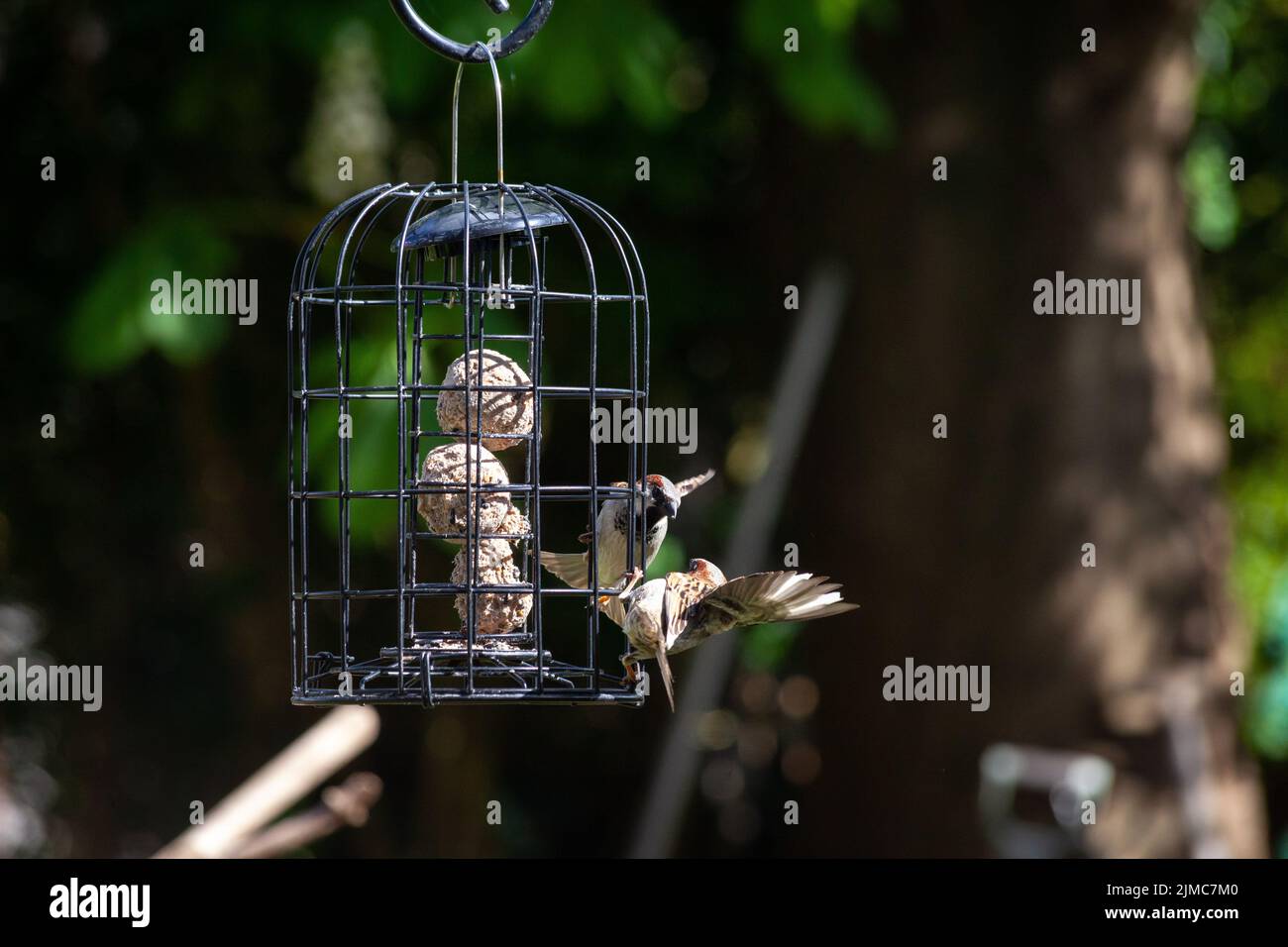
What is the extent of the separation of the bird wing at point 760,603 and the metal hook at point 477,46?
1674 mm

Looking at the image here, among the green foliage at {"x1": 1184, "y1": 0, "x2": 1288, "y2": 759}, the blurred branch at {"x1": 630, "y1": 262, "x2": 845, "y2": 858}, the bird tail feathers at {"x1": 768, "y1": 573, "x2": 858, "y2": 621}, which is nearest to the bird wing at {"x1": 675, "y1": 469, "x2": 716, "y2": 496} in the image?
the bird tail feathers at {"x1": 768, "y1": 573, "x2": 858, "y2": 621}

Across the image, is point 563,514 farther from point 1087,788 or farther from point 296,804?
point 1087,788

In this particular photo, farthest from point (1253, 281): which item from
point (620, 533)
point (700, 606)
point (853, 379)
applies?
point (700, 606)

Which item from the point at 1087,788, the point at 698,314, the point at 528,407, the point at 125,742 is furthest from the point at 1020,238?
the point at 125,742

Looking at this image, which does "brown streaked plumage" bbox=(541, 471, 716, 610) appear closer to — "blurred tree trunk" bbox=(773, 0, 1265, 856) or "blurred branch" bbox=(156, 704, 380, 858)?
"blurred branch" bbox=(156, 704, 380, 858)

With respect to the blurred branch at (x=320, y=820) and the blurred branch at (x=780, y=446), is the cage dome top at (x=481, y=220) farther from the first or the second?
the blurred branch at (x=780, y=446)

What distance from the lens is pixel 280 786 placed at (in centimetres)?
542

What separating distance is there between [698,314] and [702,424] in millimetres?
1216

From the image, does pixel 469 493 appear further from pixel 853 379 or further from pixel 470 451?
pixel 853 379

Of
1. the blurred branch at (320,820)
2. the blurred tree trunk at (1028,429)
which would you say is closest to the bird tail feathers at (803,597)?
the blurred branch at (320,820)

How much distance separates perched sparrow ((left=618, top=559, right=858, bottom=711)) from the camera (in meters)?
4.45

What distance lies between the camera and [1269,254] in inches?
506

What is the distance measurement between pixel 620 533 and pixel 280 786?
1445 mm

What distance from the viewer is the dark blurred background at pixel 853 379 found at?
991 cm
